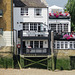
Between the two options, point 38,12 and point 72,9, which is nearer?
point 38,12

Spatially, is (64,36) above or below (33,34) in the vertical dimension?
below

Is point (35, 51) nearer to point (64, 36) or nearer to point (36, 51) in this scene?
point (36, 51)

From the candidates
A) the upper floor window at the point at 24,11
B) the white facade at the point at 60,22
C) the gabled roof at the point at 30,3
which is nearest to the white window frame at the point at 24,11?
the upper floor window at the point at 24,11

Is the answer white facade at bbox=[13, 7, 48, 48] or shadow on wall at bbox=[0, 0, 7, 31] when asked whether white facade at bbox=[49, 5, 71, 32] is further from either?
shadow on wall at bbox=[0, 0, 7, 31]

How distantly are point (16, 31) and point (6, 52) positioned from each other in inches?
163

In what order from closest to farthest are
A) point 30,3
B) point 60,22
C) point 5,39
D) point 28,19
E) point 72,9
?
point 5,39
point 28,19
point 30,3
point 60,22
point 72,9

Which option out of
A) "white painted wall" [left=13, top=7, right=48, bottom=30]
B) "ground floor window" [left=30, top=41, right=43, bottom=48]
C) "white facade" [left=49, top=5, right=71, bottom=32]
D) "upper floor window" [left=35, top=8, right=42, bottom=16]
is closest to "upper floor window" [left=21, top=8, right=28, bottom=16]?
"white painted wall" [left=13, top=7, right=48, bottom=30]

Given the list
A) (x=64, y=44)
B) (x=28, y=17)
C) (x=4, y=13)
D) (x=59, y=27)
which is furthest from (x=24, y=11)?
(x=64, y=44)

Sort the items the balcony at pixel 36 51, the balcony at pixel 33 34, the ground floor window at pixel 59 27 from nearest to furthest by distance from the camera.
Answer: the balcony at pixel 36 51 < the balcony at pixel 33 34 < the ground floor window at pixel 59 27

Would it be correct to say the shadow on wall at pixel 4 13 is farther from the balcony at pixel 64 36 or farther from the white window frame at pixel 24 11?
the balcony at pixel 64 36

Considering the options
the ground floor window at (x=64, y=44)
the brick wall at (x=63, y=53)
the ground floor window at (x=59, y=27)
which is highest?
the ground floor window at (x=59, y=27)

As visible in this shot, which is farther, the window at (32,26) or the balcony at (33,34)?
the window at (32,26)

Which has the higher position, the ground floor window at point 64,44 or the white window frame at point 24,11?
the white window frame at point 24,11

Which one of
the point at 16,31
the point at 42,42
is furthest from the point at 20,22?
the point at 42,42
